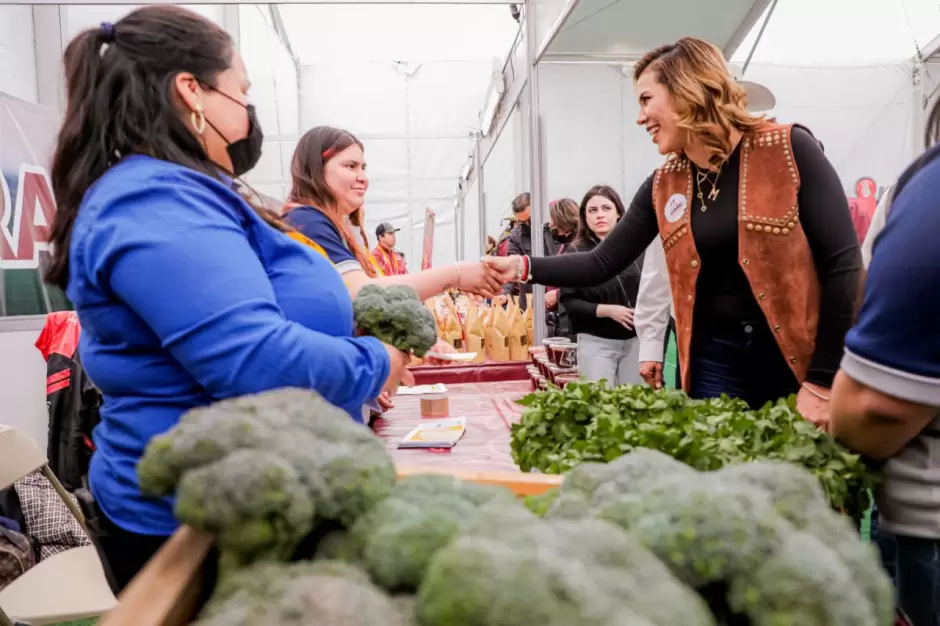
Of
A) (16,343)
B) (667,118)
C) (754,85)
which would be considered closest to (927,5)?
(754,85)

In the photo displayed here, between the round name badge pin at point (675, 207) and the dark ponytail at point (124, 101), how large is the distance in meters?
1.25

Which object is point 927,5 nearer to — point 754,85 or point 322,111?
point 754,85

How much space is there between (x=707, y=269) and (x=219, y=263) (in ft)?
4.36

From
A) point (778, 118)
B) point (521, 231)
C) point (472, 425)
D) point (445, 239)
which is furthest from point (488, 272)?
point (445, 239)

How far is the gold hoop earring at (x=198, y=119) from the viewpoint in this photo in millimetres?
977

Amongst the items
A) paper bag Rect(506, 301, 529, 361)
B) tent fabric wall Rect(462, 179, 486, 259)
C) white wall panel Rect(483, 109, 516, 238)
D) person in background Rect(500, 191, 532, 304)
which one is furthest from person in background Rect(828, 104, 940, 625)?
tent fabric wall Rect(462, 179, 486, 259)

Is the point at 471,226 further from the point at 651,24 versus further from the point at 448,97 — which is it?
the point at 651,24

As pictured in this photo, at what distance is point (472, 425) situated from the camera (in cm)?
204

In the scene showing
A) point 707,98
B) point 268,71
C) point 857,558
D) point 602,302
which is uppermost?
point 268,71

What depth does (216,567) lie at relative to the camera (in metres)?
0.47

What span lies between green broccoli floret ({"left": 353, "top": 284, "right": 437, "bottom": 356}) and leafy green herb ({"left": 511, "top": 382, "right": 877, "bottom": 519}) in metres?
0.28

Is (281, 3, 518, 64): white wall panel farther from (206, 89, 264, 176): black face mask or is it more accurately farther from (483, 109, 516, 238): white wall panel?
(206, 89, 264, 176): black face mask

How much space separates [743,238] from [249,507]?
1.49 m

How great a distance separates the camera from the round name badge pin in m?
1.78
